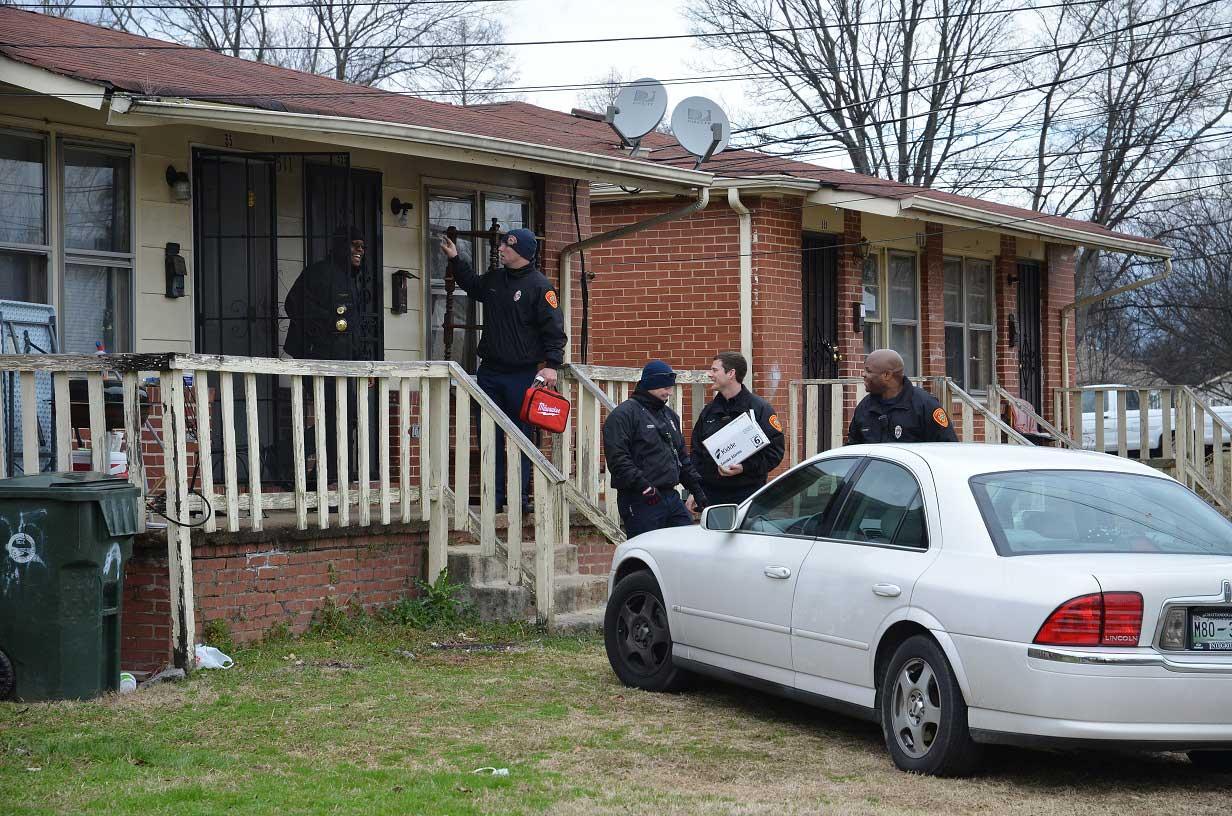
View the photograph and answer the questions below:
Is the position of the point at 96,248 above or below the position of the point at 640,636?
above

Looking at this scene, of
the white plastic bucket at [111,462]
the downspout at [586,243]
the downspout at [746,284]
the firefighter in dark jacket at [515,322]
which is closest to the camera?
the white plastic bucket at [111,462]

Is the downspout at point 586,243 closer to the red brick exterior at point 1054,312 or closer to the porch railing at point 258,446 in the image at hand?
the porch railing at point 258,446

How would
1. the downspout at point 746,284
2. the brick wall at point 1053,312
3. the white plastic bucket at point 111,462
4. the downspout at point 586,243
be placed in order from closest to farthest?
the white plastic bucket at point 111,462 → the downspout at point 586,243 → the downspout at point 746,284 → the brick wall at point 1053,312

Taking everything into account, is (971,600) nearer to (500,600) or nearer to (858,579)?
(858,579)

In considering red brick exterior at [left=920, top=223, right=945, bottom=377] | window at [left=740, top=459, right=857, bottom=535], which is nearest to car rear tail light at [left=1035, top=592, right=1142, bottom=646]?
window at [left=740, top=459, right=857, bottom=535]

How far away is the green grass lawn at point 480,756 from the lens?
17.2ft

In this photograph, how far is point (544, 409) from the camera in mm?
9461

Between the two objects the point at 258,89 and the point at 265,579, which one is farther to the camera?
the point at 258,89

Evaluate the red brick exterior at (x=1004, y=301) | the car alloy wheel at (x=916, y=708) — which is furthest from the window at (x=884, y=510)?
the red brick exterior at (x=1004, y=301)

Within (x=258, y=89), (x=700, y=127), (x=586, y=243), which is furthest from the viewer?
(x=700, y=127)

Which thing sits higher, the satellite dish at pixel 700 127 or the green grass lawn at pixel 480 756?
the satellite dish at pixel 700 127

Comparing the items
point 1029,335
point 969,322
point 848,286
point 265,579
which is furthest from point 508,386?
point 1029,335

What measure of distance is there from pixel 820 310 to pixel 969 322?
10.6ft

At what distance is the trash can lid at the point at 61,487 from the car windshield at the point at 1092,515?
13.4 ft
